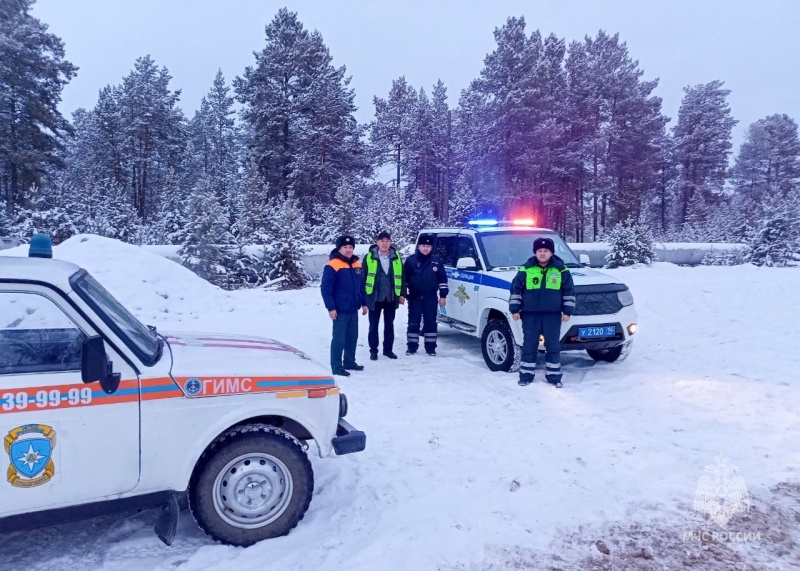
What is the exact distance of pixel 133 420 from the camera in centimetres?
320

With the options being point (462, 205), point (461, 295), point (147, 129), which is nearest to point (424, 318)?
point (461, 295)

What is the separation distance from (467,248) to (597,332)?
99.5 inches

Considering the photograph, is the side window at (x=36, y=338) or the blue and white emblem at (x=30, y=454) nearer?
the blue and white emblem at (x=30, y=454)

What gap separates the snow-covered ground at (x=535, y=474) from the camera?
347 cm

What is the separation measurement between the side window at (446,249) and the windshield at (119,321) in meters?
6.03

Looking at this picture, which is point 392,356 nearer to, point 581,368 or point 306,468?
point 581,368

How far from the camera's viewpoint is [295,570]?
10.8 feet

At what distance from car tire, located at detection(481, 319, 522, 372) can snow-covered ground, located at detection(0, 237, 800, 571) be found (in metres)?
0.20

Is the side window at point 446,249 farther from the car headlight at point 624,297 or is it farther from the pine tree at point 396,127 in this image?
→ the pine tree at point 396,127

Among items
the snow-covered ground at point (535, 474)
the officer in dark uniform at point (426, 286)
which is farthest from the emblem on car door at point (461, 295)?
the snow-covered ground at point (535, 474)

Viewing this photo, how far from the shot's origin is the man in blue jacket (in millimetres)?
7590

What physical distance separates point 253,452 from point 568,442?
10.5ft

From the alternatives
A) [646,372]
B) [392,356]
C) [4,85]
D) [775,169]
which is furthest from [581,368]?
[775,169]

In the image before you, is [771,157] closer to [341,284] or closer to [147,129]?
[147,129]
